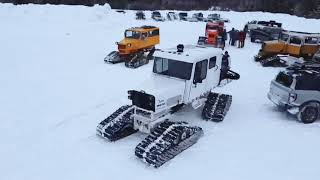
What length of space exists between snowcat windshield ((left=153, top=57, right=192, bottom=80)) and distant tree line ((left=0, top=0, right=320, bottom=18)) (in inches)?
1948

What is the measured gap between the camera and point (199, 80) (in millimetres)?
11969

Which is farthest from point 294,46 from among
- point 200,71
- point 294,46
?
point 200,71

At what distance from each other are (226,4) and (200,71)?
2432 inches

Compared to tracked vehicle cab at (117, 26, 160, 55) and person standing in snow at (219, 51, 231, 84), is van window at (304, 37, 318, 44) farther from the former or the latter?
person standing in snow at (219, 51, 231, 84)

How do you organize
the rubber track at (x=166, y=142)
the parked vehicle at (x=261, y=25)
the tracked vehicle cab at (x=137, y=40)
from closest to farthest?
the rubber track at (x=166, y=142) < the tracked vehicle cab at (x=137, y=40) < the parked vehicle at (x=261, y=25)

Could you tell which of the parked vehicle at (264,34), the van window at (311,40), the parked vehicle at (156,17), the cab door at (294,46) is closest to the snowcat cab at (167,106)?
the cab door at (294,46)

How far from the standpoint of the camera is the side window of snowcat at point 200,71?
1186cm

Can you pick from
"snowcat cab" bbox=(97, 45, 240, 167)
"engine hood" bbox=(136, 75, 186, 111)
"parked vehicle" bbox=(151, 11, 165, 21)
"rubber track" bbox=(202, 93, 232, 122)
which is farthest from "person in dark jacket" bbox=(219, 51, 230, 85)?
"parked vehicle" bbox=(151, 11, 165, 21)

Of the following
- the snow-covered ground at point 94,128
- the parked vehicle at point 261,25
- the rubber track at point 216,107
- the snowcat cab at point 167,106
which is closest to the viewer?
the snow-covered ground at point 94,128

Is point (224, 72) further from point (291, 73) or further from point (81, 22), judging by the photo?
point (81, 22)

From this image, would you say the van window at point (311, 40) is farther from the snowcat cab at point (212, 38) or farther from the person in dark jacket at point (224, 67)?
the person in dark jacket at point (224, 67)

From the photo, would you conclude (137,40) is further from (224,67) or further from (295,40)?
(295,40)

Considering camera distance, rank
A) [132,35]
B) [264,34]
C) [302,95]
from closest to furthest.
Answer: [302,95]
[132,35]
[264,34]

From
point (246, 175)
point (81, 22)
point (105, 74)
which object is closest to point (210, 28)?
point (105, 74)
